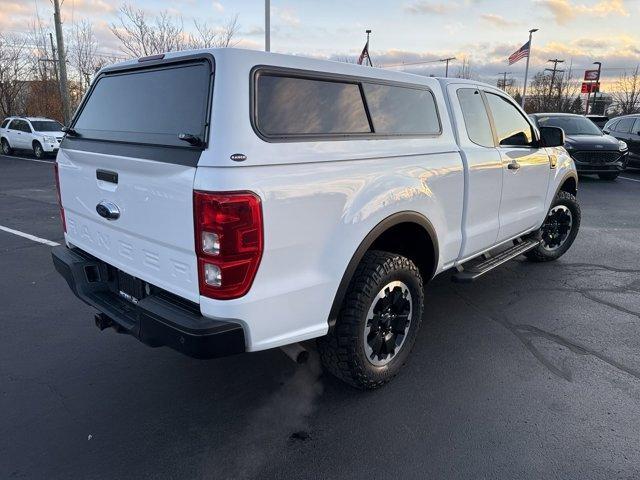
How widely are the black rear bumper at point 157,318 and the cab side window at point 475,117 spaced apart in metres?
2.61

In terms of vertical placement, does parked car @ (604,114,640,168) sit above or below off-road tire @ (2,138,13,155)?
above

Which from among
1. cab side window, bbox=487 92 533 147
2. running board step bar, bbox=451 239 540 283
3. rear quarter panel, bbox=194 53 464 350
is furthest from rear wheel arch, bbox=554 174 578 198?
rear quarter panel, bbox=194 53 464 350

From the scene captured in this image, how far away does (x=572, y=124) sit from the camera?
1377 centimetres

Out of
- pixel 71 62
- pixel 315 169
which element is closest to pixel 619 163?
pixel 315 169

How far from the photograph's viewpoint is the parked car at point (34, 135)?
1958cm

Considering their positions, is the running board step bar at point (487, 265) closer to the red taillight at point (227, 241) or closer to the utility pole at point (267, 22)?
the red taillight at point (227, 241)

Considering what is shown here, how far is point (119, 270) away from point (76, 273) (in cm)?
38

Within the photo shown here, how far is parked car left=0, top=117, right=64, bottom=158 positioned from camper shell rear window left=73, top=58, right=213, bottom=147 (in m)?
18.0

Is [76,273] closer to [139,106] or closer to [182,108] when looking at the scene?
[139,106]

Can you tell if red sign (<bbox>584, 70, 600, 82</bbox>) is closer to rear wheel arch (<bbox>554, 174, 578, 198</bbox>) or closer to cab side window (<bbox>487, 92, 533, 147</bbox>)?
rear wheel arch (<bbox>554, 174, 578, 198</bbox>)

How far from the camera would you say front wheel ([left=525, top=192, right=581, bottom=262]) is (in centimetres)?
574

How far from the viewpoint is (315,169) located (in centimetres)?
256

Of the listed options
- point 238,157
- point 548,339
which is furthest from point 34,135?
point 548,339

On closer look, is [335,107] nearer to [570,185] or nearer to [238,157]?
[238,157]
